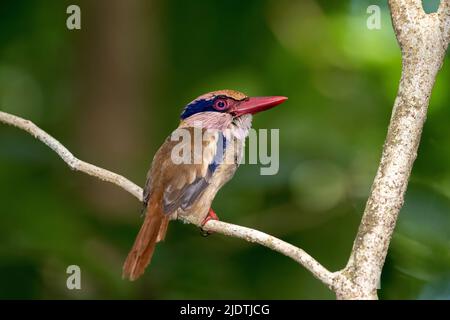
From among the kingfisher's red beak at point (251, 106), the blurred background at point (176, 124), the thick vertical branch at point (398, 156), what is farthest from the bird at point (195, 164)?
the thick vertical branch at point (398, 156)

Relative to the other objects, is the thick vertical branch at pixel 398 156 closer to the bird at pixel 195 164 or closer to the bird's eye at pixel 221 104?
the bird at pixel 195 164

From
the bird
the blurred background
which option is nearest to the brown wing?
the bird

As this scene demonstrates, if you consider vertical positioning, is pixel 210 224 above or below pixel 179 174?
below

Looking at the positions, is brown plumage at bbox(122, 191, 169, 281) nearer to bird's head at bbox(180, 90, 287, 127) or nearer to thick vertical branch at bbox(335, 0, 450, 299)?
bird's head at bbox(180, 90, 287, 127)

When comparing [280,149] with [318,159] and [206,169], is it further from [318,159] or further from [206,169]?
[206,169]

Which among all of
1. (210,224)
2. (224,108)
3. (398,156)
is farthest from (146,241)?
(398,156)

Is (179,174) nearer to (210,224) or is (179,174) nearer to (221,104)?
(210,224)
